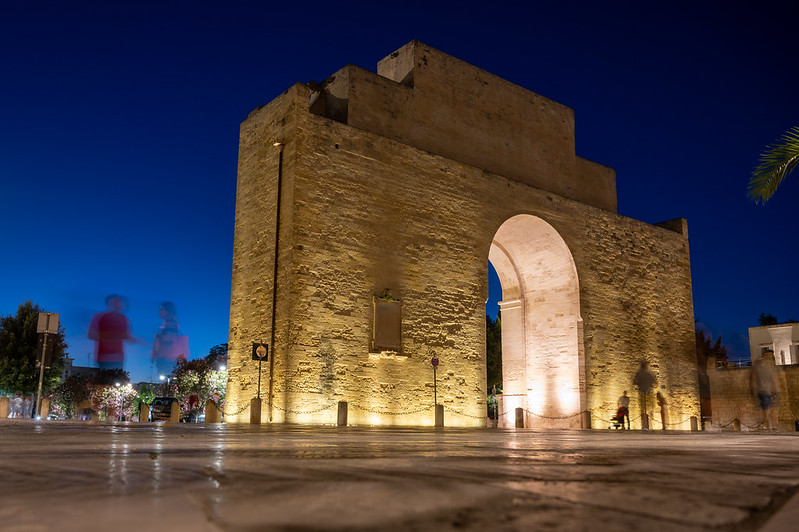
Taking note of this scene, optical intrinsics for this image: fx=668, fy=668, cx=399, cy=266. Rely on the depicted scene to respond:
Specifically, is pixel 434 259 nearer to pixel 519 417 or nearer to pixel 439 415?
pixel 439 415

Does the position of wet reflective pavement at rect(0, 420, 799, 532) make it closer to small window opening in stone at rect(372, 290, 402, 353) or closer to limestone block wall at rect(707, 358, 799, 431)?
small window opening in stone at rect(372, 290, 402, 353)

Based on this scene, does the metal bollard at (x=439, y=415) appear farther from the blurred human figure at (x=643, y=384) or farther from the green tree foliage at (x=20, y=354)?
the green tree foliage at (x=20, y=354)

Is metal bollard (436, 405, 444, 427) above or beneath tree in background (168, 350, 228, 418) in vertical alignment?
beneath

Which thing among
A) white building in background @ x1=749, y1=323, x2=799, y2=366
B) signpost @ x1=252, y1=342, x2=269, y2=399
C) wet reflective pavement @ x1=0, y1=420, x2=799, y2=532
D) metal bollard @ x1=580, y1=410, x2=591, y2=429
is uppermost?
white building in background @ x1=749, y1=323, x2=799, y2=366

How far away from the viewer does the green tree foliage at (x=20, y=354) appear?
30359mm

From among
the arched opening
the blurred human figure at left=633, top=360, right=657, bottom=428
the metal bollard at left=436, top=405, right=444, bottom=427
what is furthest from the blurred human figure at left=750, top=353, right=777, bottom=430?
the metal bollard at left=436, top=405, right=444, bottom=427

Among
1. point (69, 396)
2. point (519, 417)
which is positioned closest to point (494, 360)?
point (519, 417)

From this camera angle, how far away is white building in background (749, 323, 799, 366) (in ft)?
131

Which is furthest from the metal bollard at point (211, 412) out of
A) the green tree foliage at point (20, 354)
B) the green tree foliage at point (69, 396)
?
the green tree foliage at point (69, 396)

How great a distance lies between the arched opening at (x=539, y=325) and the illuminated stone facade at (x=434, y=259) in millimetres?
61

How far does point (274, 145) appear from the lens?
1639 cm

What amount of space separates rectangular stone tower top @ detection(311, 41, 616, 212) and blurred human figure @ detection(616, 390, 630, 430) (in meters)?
6.70

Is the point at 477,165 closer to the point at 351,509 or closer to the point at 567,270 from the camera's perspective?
the point at 567,270

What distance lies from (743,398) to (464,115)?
56.9ft
